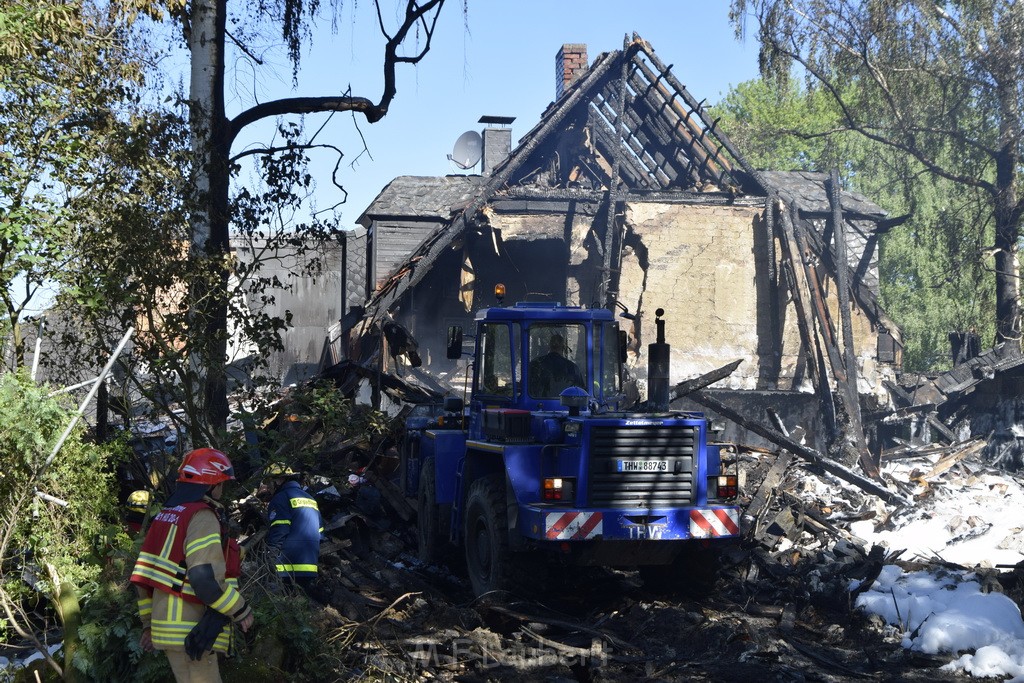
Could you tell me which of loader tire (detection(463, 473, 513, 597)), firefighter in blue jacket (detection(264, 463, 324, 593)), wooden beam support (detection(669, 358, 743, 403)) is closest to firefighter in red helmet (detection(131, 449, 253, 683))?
firefighter in blue jacket (detection(264, 463, 324, 593))

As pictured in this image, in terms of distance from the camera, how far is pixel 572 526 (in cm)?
855

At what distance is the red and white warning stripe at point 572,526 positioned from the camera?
27.8 feet

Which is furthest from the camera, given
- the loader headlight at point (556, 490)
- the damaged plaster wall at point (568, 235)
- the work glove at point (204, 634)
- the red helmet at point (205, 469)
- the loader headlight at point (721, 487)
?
the damaged plaster wall at point (568, 235)

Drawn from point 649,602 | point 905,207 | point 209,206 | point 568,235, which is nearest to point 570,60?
point 568,235

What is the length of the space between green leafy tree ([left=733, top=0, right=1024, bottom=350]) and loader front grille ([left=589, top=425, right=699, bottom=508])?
56.7 feet

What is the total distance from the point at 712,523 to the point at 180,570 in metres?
5.01

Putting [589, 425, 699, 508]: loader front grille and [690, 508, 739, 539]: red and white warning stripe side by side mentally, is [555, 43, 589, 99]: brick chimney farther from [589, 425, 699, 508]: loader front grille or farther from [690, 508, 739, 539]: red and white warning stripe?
[690, 508, 739, 539]: red and white warning stripe

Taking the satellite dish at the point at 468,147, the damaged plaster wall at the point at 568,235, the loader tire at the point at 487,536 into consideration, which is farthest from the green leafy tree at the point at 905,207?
the loader tire at the point at 487,536

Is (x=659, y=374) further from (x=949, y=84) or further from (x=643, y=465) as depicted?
(x=949, y=84)

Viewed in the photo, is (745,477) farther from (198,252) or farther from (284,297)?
(284,297)

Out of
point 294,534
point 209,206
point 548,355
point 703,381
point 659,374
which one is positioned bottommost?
point 294,534

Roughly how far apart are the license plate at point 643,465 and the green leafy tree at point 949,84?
17422 millimetres

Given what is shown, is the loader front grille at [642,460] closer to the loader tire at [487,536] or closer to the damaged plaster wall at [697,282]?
the loader tire at [487,536]

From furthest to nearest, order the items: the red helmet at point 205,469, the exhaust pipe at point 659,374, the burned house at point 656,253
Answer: the burned house at point 656,253 < the exhaust pipe at point 659,374 < the red helmet at point 205,469
